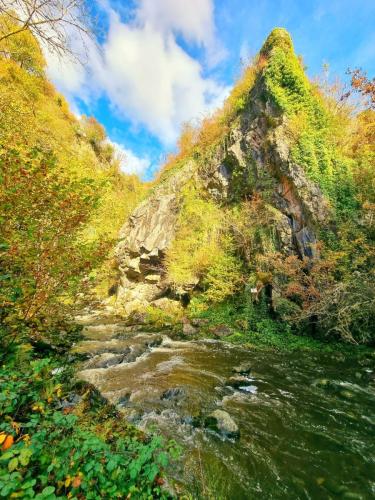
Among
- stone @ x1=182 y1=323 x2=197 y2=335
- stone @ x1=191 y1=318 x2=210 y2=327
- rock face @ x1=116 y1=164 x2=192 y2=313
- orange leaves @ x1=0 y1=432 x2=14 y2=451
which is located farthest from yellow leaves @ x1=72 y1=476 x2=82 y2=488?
rock face @ x1=116 y1=164 x2=192 y2=313

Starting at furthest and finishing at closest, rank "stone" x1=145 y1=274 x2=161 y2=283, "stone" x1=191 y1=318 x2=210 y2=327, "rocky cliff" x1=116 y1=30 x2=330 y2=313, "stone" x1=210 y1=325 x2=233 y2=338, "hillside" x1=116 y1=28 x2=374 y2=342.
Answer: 1. "stone" x1=145 y1=274 x2=161 y2=283
2. "stone" x1=191 y1=318 x2=210 y2=327
3. "rocky cliff" x1=116 y1=30 x2=330 y2=313
4. "stone" x1=210 y1=325 x2=233 y2=338
5. "hillside" x1=116 y1=28 x2=374 y2=342

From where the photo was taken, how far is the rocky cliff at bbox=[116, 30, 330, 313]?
13.7 meters

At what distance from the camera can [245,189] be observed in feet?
59.3

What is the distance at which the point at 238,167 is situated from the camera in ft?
60.2

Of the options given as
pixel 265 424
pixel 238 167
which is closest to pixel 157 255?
pixel 238 167

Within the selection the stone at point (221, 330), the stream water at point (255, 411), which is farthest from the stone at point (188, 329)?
the stream water at point (255, 411)

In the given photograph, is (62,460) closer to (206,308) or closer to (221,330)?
(221,330)

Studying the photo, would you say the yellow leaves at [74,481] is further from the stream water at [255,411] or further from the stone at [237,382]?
the stone at [237,382]

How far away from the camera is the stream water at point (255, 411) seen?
4121 mm

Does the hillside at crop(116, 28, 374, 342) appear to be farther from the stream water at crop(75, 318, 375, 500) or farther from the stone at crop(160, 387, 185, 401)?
the stone at crop(160, 387, 185, 401)

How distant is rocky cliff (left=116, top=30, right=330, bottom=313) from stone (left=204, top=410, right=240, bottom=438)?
9.32 m

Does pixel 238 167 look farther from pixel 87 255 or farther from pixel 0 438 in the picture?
pixel 0 438

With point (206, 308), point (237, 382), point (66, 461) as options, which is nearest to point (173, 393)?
point (237, 382)

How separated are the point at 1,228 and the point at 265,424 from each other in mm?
6188
